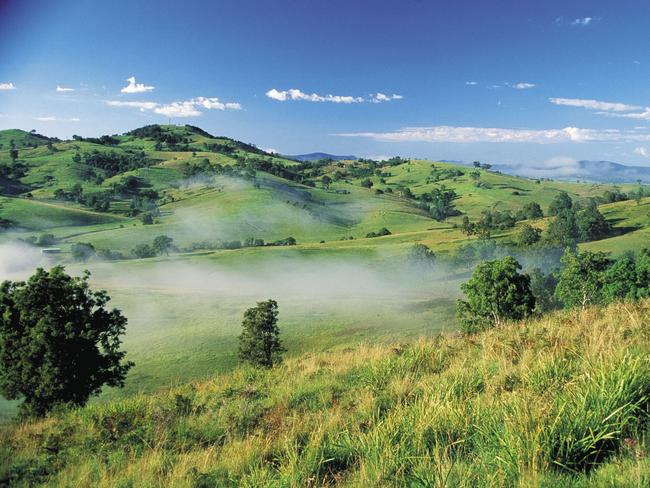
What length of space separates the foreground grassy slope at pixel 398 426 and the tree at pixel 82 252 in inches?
6015

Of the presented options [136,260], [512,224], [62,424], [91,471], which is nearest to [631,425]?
[91,471]

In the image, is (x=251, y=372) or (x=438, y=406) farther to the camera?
(x=251, y=372)

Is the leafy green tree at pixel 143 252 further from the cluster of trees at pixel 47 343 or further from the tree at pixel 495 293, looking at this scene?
the cluster of trees at pixel 47 343

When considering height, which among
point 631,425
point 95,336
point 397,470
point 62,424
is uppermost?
point 631,425

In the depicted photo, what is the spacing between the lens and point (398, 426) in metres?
5.95

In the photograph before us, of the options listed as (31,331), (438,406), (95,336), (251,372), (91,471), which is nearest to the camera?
(438,406)

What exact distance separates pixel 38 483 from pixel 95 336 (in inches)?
1159

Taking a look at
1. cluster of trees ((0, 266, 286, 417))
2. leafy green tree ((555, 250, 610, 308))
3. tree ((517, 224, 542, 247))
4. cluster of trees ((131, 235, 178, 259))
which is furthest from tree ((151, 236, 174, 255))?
leafy green tree ((555, 250, 610, 308))

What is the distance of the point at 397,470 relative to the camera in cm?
490

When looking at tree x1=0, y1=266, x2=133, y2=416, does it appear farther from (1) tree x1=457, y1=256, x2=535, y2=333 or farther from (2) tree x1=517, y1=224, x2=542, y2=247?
(2) tree x1=517, y1=224, x2=542, y2=247

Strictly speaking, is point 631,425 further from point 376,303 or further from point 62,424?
point 376,303

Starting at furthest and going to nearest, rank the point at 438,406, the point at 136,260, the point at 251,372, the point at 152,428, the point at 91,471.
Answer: the point at 136,260 < the point at 251,372 < the point at 152,428 < the point at 91,471 < the point at 438,406

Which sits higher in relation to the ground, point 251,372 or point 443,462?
point 443,462

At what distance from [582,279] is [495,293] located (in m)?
26.4
